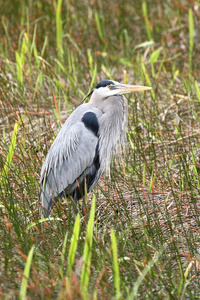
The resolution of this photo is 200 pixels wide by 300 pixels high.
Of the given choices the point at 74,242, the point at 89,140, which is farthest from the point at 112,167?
the point at 74,242

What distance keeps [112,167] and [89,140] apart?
0.33 m

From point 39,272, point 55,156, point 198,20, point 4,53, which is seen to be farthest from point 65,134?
point 198,20

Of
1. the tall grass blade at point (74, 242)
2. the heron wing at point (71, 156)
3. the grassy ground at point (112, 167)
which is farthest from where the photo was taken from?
the heron wing at point (71, 156)

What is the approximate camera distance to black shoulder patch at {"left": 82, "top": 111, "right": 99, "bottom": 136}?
3055 millimetres

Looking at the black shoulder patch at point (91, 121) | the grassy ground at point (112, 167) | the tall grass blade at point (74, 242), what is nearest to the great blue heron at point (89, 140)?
the black shoulder patch at point (91, 121)

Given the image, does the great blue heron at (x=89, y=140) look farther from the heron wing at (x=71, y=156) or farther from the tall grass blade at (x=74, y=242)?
the tall grass blade at (x=74, y=242)

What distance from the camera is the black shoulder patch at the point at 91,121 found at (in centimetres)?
305

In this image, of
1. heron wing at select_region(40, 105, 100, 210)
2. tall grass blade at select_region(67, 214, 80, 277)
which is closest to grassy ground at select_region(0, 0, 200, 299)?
tall grass blade at select_region(67, 214, 80, 277)

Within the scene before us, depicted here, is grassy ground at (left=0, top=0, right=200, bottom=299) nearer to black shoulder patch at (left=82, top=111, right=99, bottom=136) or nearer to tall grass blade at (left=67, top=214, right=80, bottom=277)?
tall grass blade at (left=67, top=214, right=80, bottom=277)

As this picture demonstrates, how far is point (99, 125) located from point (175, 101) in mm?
976

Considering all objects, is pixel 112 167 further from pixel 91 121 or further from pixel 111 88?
pixel 111 88

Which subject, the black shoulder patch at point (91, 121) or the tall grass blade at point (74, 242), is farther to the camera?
the black shoulder patch at point (91, 121)

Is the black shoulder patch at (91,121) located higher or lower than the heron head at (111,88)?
lower

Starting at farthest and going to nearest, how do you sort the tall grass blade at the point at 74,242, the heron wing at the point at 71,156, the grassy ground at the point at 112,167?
the heron wing at the point at 71,156 → the grassy ground at the point at 112,167 → the tall grass blade at the point at 74,242
